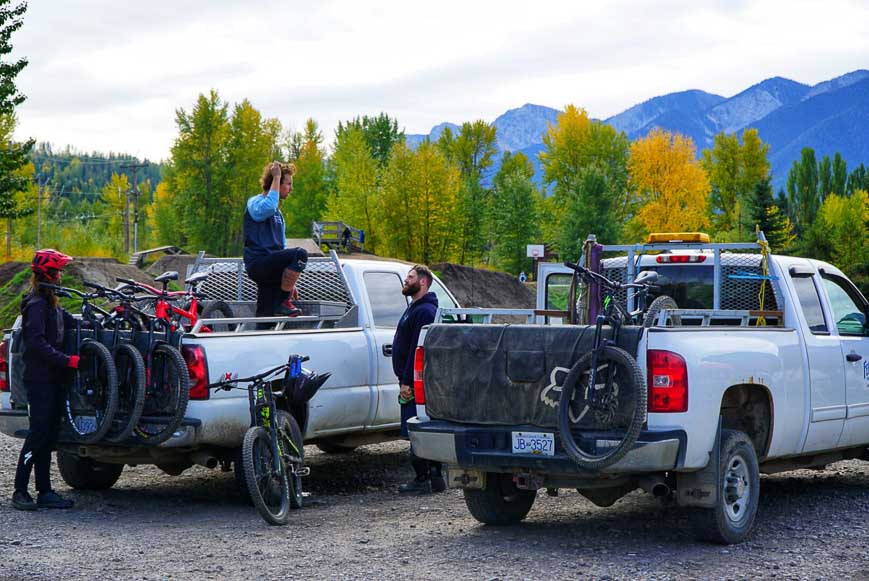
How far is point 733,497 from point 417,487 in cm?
344

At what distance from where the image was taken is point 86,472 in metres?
10.5

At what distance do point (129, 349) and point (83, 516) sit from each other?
1369 mm

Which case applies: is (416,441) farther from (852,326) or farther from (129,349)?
(852,326)

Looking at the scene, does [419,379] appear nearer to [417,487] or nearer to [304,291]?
[417,487]

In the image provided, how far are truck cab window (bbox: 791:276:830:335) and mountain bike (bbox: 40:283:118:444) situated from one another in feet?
16.9

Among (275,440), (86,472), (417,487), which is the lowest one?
(417,487)

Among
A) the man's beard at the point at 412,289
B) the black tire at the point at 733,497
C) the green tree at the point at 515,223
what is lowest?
the black tire at the point at 733,497

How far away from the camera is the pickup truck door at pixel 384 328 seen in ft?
36.1

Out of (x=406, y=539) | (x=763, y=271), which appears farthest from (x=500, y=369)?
(x=763, y=271)

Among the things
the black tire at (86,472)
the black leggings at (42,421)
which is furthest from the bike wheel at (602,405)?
the black tire at (86,472)

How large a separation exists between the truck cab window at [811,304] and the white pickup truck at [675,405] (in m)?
0.01

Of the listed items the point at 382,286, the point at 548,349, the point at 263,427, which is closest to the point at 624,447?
the point at 548,349

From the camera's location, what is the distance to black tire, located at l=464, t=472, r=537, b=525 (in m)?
8.59

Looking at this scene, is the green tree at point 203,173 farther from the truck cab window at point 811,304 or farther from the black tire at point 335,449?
the truck cab window at point 811,304
